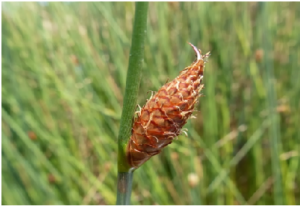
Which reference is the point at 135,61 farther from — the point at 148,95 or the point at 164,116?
the point at 148,95

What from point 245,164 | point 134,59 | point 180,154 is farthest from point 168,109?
point 245,164

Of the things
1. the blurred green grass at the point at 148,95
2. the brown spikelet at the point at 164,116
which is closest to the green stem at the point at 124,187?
the brown spikelet at the point at 164,116

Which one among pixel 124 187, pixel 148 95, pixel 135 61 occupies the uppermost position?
pixel 135 61

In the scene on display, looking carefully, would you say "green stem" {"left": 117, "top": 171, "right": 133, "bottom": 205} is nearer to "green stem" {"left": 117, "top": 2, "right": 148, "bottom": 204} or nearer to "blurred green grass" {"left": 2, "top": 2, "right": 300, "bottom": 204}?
"green stem" {"left": 117, "top": 2, "right": 148, "bottom": 204}

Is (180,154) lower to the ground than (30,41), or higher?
lower

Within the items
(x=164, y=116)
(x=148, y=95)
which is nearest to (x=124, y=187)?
(x=164, y=116)

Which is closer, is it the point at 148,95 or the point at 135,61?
the point at 135,61

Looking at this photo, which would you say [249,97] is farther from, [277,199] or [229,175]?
[277,199]
